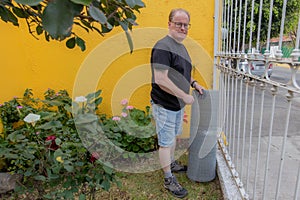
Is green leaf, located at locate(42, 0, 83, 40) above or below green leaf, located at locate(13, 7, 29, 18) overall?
below

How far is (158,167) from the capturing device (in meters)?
2.55

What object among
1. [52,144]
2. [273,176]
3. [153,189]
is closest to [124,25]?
[52,144]

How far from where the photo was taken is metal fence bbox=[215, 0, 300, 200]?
3.40 ft

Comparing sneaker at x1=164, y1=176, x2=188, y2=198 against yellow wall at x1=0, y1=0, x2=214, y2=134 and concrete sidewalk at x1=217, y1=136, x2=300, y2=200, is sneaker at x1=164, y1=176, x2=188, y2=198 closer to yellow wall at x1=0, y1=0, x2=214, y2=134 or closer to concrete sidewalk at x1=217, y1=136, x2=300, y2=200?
concrete sidewalk at x1=217, y1=136, x2=300, y2=200

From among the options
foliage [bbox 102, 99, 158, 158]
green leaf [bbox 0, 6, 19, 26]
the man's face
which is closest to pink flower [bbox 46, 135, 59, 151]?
green leaf [bbox 0, 6, 19, 26]

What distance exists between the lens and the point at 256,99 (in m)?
1.82

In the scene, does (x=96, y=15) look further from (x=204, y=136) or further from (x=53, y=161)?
(x=204, y=136)

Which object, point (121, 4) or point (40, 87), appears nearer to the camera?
point (121, 4)

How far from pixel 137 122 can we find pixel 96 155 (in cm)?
127

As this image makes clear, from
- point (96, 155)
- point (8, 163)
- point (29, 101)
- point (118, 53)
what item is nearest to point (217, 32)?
point (118, 53)

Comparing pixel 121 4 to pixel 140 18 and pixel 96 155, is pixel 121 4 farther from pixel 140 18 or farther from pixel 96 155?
pixel 140 18

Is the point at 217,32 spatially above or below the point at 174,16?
below

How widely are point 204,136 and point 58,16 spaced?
1.96 metres

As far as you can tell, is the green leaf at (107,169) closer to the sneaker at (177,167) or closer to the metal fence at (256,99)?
the metal fence at (256,99)
